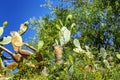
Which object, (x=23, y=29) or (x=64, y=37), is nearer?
(x=64, y=37)

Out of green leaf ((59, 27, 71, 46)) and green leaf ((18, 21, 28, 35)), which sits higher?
green leaf ((18, 21, 28, 35))

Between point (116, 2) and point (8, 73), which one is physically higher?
point (116, 2)

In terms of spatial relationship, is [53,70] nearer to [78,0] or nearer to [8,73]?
[8,73]

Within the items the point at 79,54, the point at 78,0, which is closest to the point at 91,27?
the point at 78,0

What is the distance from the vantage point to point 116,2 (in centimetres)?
1672

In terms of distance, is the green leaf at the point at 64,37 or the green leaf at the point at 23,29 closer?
the green leaf at the point at 64,37

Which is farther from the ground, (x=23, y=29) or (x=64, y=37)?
(x=23, y=29)

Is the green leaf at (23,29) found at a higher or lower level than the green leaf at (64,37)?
higher

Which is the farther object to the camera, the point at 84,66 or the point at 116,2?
the point at 116,2

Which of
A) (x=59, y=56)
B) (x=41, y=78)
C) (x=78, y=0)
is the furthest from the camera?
(x=78, y=0)

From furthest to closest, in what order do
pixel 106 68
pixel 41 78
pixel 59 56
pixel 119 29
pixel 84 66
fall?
pixel 119 29, pixel 106 68, pixel 84 66, pixel 59 56, pixel 41 78

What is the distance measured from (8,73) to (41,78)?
159 mm

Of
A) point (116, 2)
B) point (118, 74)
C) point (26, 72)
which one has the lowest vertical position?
point (118, 74)

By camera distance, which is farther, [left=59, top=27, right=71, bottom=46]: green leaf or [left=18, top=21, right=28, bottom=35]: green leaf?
[left=18, top=21, right=28, bottom=35]: green leaf
